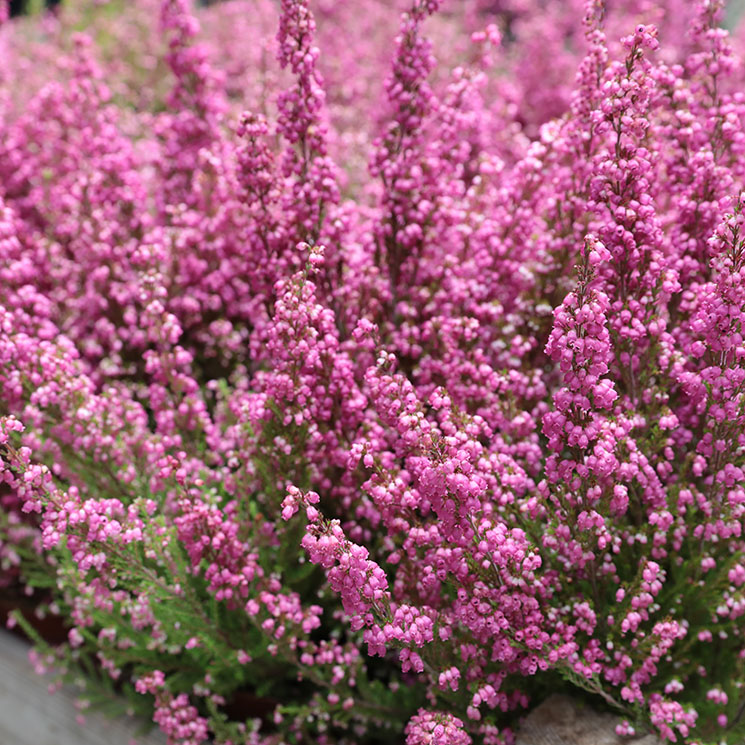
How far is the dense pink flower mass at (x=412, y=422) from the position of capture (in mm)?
1766

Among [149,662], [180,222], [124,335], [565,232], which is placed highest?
[565,232]

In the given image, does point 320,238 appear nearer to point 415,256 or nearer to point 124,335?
point 415,256

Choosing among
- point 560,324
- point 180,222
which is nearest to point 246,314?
point 180,222

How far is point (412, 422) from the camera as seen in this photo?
1662 mm

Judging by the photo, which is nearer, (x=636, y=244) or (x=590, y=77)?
(x=636, y=244)

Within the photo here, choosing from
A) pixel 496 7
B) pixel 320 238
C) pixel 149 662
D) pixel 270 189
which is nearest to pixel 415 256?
pixel 320 238

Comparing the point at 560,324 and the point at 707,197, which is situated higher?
the point at 707,197

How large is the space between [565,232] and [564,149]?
26 cm

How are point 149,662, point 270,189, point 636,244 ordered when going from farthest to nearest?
1. point 149,662
2. point 270,189
3. point 636,244

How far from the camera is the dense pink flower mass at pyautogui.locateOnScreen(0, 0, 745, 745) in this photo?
1766 millimetres

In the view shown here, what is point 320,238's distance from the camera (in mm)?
2432

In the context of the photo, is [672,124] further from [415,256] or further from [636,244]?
[415,256]

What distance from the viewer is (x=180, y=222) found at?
322cm

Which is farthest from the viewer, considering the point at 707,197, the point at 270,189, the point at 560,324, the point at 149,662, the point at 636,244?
the point at 149,662
